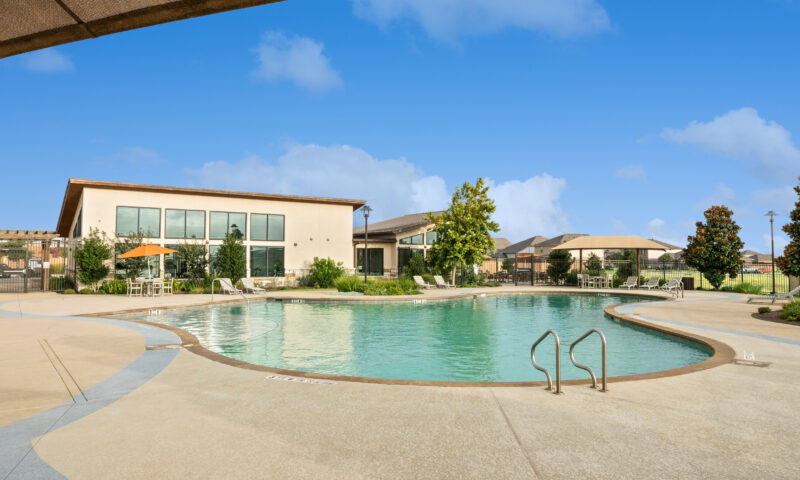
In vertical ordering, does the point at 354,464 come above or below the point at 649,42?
below

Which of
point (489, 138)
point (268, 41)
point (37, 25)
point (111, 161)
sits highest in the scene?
point (268, 41)

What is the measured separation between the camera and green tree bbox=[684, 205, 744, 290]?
69.1 ft

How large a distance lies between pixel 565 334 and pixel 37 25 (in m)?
11.1

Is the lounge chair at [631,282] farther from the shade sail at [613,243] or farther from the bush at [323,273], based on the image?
the bush at [323,273]

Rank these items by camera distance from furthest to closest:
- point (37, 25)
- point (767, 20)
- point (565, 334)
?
1. point (767, 20)
2. point (565, 334)
3. point (37, 25)

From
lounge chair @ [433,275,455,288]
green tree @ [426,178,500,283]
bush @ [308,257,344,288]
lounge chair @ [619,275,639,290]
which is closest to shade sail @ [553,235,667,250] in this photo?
lounge chair @ [619,275,639,290]

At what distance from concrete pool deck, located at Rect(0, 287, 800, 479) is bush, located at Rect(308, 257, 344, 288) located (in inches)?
637

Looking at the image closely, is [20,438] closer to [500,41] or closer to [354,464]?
[354,464]

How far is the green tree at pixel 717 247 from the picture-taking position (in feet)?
69.1

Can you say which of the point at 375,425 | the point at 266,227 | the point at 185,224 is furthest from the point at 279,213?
the point at 375,425

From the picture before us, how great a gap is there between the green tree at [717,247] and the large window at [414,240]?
47.6 feet

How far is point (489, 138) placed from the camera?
95.8ft

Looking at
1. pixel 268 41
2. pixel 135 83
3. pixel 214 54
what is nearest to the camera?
pixel 268 41

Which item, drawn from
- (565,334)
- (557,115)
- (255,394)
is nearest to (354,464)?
(255,394)
